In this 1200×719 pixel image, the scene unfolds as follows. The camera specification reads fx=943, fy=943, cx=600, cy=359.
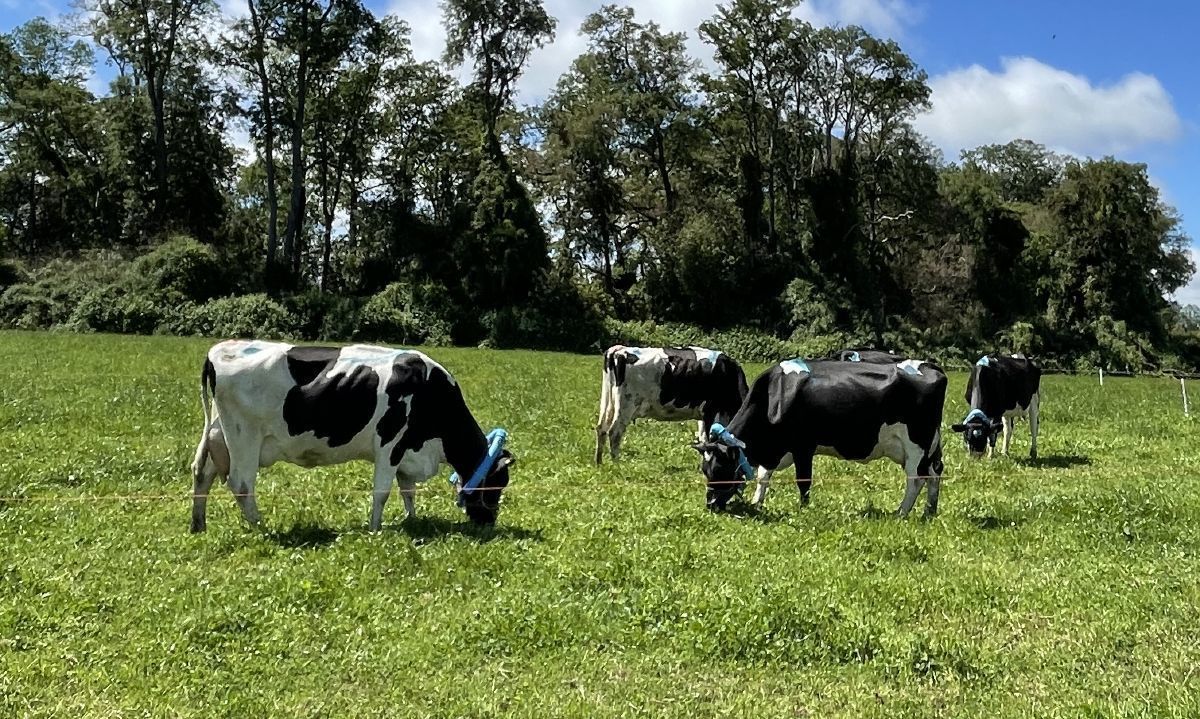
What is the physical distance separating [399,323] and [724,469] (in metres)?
37.9

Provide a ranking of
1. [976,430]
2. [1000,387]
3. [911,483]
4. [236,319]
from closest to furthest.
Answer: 1. [911,483]
2. [976,430]
3. [1000,387]
4. [236,319]

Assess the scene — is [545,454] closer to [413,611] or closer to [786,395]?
[786,395]

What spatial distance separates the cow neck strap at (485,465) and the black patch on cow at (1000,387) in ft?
35.7

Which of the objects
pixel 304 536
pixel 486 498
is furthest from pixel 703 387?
pixel 304 536

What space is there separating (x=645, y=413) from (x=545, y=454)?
1.95 meters

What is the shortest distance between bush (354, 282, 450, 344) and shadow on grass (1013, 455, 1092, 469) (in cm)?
3386

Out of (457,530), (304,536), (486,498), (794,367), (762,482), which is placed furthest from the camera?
(794,367)

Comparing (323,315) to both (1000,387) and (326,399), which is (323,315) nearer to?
(1000,387)

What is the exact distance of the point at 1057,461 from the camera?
17.5 m

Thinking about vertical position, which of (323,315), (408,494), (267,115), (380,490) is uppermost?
(267,115)

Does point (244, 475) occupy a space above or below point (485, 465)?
below

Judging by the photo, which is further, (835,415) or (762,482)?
(762,482)

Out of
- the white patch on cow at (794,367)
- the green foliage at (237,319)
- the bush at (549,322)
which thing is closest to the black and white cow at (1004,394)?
the white patch on cow at (794,367)

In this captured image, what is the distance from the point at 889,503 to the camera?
1295 centimetres
